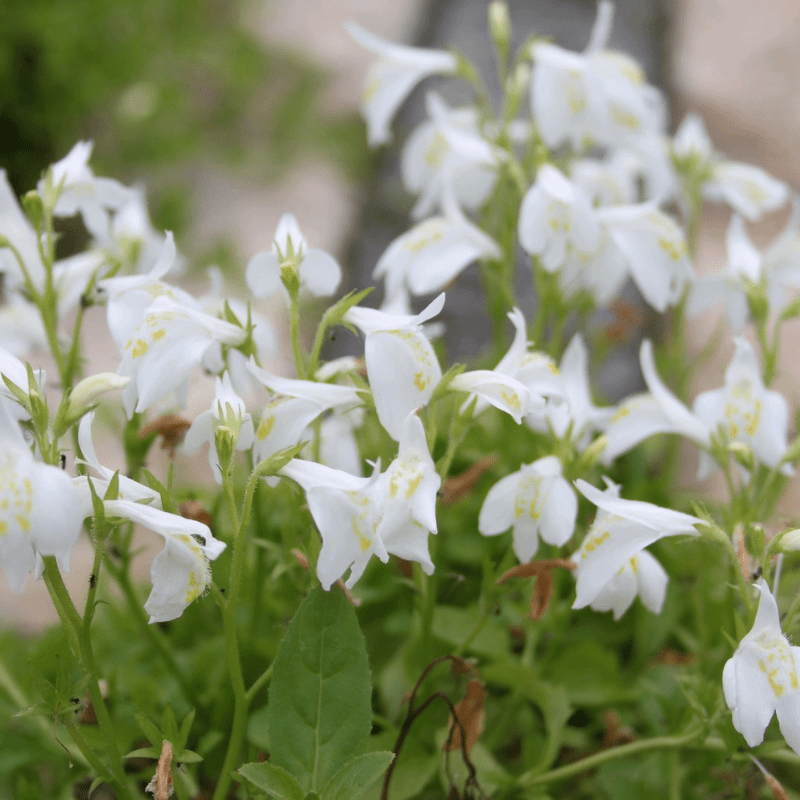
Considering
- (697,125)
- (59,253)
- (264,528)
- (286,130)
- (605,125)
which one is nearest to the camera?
(264,528)

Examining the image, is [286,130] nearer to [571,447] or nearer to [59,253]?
[59,253]

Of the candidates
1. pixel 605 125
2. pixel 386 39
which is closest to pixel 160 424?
pixel 605 125

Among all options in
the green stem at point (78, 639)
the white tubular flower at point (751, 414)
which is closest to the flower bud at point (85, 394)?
the green stem at point (78, 639)

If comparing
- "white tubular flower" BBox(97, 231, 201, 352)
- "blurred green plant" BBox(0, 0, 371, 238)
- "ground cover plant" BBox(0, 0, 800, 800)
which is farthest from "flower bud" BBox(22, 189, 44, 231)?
"blurred green plant" BBox(0, 0, 371, 238)

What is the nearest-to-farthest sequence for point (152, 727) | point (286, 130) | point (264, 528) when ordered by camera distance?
point (152, 727) → point (264, 528) → point (286, 130)

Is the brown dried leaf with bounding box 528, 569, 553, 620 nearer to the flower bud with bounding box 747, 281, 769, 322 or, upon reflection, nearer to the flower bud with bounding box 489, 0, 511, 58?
the flower bud with bounding box 747, 281, 769, 322

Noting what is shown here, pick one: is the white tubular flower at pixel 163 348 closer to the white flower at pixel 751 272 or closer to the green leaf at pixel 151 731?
the green leaf at pixel 151 731

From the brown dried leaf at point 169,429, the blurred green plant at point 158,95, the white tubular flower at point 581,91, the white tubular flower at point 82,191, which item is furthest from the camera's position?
the blurred green plant at point 158,95
